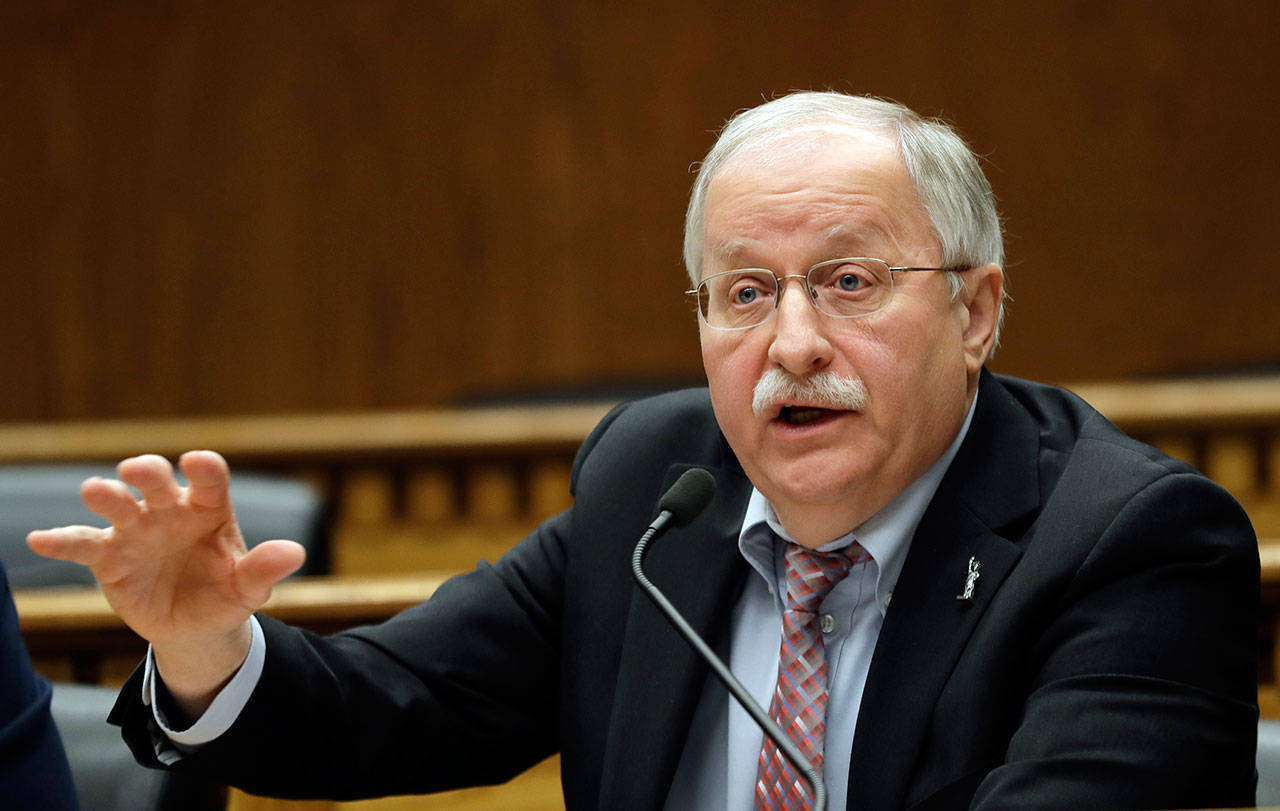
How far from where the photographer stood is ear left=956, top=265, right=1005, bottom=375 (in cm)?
157

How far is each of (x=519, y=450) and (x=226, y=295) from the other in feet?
6.56

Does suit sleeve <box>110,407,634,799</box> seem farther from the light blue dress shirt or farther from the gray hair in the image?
the gray hair

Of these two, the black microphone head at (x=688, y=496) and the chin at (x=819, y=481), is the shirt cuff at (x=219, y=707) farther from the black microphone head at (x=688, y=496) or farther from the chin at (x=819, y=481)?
the chin at (x=819, y=481)

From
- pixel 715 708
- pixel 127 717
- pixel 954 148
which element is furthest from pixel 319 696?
pixel 954 148

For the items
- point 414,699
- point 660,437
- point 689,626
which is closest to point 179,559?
point 414,699

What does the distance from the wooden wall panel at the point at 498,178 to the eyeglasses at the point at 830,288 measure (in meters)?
3.61

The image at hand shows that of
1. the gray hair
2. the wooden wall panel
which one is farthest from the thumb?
the wooden wall panel

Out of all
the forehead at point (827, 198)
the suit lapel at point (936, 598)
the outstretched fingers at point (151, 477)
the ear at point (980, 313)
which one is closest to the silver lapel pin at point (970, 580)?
the suit lapel at point (936, 598)

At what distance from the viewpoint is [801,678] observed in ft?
4.91

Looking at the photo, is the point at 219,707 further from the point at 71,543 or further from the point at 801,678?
the point at 801,678

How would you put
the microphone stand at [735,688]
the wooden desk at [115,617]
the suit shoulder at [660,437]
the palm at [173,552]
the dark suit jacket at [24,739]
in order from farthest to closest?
the wooden desk at [115,617], the suit shoulder at [660,437], the dark suit jacket at [24,739], the palm at [173,552], the microphone stand at [735,688]

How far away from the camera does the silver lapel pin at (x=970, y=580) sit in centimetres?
145

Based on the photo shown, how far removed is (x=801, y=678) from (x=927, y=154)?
57cm

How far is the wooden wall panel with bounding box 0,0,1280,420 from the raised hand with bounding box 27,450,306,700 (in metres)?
3.76
